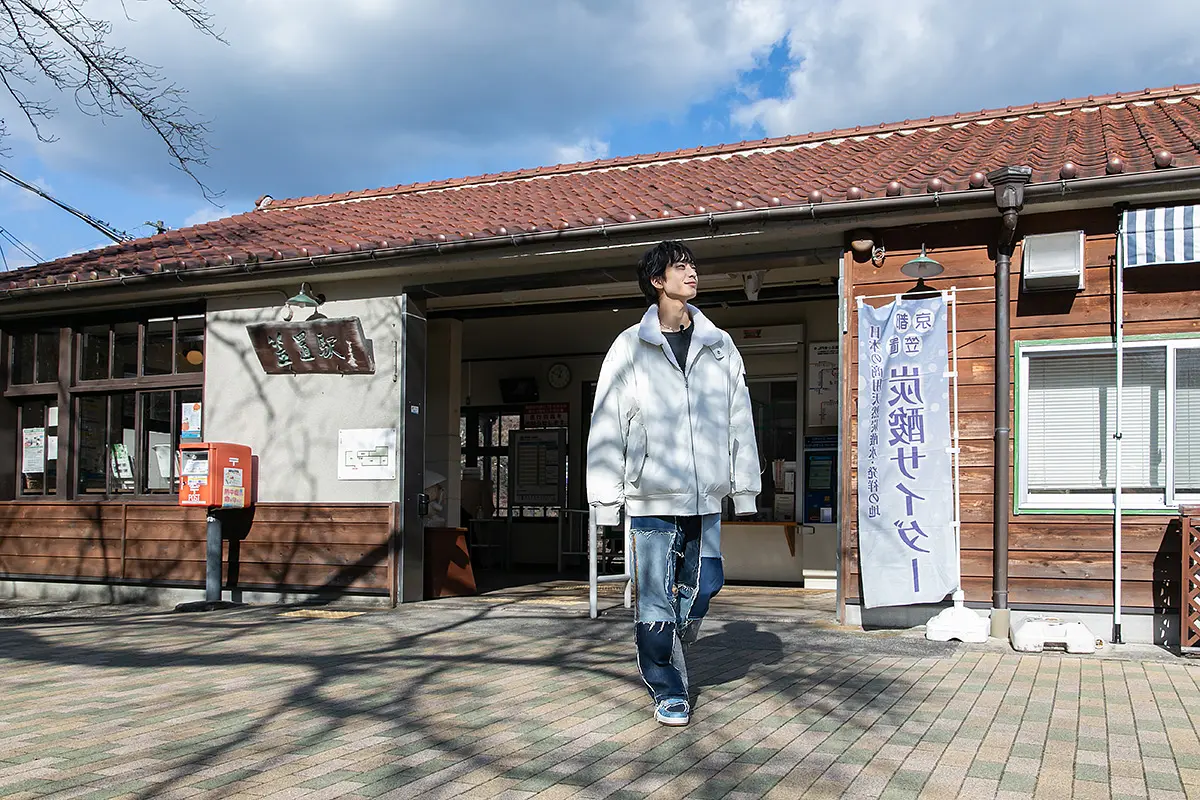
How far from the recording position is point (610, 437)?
165 inches

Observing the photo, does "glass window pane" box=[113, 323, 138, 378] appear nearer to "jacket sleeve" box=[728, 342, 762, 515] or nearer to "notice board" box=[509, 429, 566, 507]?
"notice board" box=[509, 429, 566, 507]

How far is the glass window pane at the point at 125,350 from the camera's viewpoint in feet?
33.6

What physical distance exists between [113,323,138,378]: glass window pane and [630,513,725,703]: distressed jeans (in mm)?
7746

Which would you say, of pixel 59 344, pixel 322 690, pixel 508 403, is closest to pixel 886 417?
pixel 322 690

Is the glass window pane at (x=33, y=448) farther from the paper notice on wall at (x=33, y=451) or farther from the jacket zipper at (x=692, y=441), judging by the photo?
the jacket zipper at (x=692, y=441)

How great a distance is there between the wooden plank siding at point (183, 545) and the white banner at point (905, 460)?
13.6 feet

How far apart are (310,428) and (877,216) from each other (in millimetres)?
5367

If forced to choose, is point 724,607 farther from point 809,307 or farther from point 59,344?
point 59,344

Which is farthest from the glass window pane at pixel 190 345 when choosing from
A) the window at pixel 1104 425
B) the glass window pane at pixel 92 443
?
the window at pixel 1104 425

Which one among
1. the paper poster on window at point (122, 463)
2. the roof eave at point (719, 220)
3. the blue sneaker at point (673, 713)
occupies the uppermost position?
the roof eave at point (719, 220)

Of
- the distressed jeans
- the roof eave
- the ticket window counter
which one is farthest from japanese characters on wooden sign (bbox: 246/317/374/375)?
the distressed jeans

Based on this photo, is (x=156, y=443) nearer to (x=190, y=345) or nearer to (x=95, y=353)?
(x=190, y=345)

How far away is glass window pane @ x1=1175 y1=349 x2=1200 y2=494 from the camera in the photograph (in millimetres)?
6660

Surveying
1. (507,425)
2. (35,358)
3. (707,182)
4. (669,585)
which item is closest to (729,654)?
(669,585)
